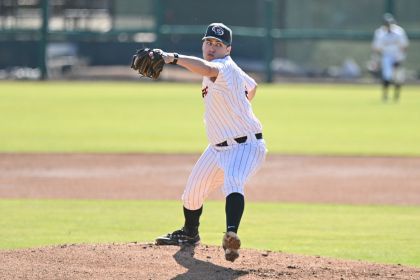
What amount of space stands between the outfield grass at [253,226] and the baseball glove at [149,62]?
6.85 feet

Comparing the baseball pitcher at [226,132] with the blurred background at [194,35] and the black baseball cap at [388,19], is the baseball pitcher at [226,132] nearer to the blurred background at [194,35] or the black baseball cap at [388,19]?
the black baseball cap at [388,19]

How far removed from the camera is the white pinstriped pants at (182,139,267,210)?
6.66 meters

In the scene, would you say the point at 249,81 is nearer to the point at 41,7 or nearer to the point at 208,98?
the point at 208,98

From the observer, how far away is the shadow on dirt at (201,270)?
20.4 ft

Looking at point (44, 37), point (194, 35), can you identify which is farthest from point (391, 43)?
point (44, 37)

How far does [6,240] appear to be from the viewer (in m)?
7.85

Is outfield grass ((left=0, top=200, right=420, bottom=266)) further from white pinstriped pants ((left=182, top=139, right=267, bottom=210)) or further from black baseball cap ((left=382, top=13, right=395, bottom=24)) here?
black baseball cap ((left=382, top=13, right=395, bottom=24))

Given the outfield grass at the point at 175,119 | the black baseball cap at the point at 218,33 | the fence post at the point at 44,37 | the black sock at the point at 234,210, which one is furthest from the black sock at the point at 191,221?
the fence post at the point at 44,37

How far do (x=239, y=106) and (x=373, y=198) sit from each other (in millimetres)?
4190

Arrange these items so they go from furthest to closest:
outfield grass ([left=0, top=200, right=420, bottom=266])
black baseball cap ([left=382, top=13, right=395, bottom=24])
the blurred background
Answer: the blurred background
black baseball cap ([left=382, top=13, right=395, bottom=24])
outfield grass ([left=0, top=200, right=420, bottom=266])

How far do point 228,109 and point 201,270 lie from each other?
3.90 ft

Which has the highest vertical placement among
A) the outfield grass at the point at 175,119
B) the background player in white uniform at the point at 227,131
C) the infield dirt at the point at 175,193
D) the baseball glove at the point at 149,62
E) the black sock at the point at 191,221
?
the baseball glove at the point at 149,62

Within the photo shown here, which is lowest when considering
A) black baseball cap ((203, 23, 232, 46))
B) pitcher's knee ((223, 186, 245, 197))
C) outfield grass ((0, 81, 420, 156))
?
outfield grass ((0, 81, 420, 156))

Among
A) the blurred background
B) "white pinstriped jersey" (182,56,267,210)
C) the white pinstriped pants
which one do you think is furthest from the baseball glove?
the blurred background
